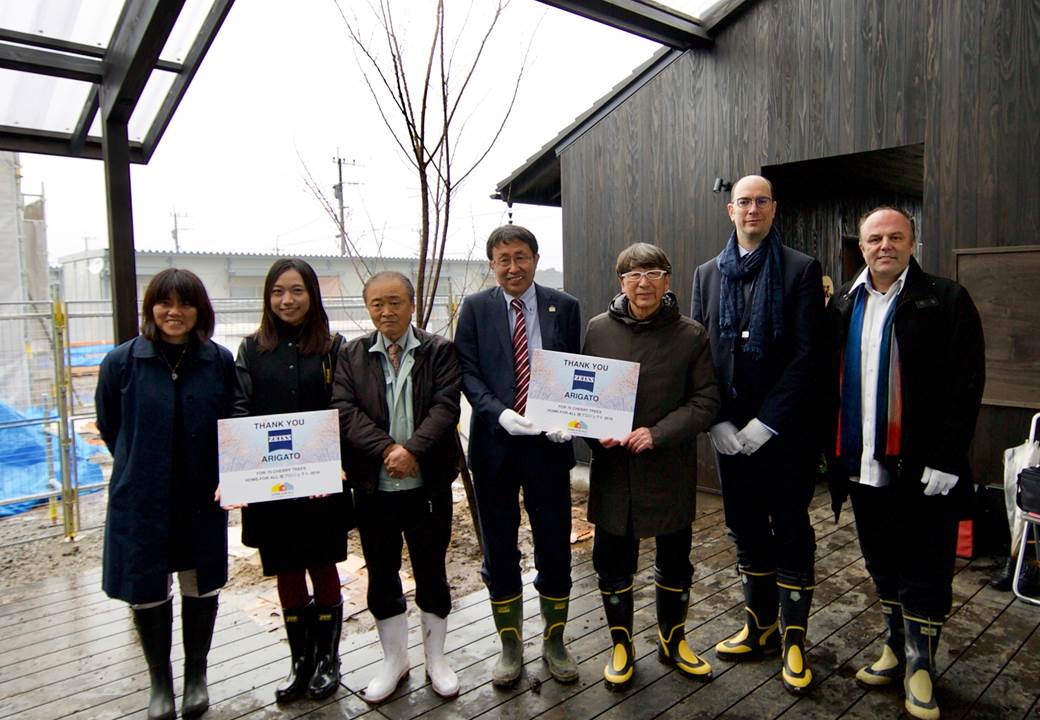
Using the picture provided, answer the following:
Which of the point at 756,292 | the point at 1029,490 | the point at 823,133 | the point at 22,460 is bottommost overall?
the point at 22,460

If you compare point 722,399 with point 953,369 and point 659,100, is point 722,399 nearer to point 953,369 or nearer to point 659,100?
point 953,369

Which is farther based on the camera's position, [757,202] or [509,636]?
[509,636]

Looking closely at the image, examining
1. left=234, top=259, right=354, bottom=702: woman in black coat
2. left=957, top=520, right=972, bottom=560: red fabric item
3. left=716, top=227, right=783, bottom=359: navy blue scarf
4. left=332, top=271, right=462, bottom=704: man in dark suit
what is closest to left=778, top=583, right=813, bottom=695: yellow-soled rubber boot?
left=716, top=227, right=783, bottom=359: navy blue scarf

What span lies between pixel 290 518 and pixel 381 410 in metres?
0.56

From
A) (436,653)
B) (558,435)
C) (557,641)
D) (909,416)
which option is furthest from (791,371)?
(436,653)

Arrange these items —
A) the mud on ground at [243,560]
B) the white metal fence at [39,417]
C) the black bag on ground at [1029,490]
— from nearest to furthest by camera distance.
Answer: the black bag on ground at [1029,490] → the mud on ground at [243,560] → the white metal fence at [39,417]

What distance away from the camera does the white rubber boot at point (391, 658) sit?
2674 mm

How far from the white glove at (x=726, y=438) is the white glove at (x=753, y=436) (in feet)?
0.07

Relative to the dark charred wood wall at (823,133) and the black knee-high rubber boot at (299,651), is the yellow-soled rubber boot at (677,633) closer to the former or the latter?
the black knee-high rubber boot at (299,651)

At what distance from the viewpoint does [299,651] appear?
2.75 meters

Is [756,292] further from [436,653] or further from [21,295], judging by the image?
[21,295]

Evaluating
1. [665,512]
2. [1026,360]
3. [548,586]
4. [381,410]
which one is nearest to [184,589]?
[381,410]

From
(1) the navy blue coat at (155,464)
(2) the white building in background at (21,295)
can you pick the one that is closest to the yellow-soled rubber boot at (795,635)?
(1) the navy blue coat at (155,464)

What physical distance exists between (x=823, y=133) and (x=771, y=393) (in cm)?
301
